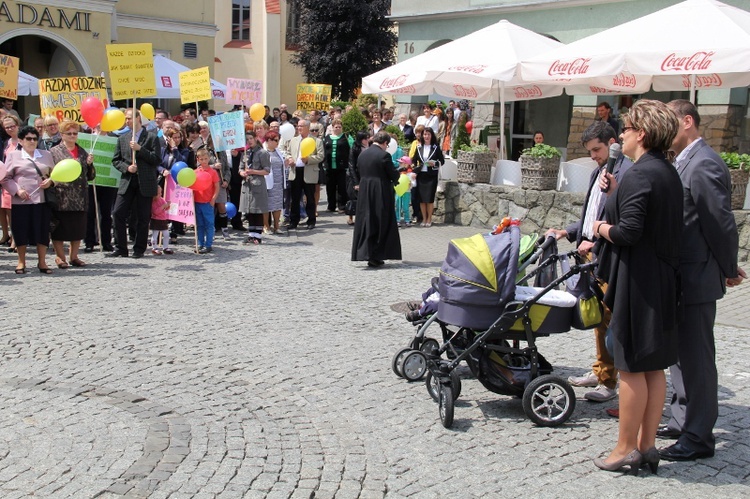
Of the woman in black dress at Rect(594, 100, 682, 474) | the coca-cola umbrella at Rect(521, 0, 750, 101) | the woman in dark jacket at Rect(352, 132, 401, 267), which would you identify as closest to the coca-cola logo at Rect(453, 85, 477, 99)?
the coca-cola umbrella at Rect(521, 0, 750, 101)

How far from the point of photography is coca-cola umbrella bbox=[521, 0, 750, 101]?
11375 mm

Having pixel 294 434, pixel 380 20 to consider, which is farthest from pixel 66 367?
pixel 380 20

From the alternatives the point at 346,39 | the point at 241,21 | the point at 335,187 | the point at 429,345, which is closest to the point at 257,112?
the point at 335,187

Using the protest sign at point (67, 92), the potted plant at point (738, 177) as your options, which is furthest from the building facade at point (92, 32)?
the potted plant at point (738, 177)

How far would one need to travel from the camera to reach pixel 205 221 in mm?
12656

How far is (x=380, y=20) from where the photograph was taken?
125ft

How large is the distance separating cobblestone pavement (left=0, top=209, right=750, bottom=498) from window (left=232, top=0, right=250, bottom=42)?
34593mm

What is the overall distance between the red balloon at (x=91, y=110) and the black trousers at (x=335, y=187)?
18.3 feet

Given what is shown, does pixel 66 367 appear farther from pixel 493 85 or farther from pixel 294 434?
pixel 493 85

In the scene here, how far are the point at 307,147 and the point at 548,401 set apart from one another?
986 cm

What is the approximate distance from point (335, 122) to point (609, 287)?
12.1m

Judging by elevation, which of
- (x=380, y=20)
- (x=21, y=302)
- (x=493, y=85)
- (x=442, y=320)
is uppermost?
(x=380, y=20)

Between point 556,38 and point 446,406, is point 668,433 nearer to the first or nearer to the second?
point 446,406

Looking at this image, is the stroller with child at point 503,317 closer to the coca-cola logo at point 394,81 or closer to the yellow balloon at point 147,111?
the coca-cola logo at point 394,81
